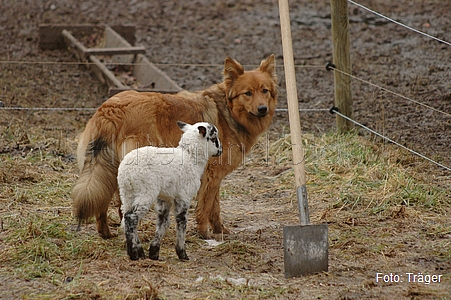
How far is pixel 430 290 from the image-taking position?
187 inches

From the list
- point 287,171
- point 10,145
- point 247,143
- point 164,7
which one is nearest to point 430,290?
point 247,143

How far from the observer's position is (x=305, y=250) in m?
5.21

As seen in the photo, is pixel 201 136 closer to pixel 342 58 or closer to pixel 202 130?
pixel 202 130

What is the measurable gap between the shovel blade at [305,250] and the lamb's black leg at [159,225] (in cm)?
101

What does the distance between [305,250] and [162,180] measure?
50.0 inches

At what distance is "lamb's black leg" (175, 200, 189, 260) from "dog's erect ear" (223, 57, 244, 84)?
186cm

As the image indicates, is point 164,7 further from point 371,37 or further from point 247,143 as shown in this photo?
point 247,143

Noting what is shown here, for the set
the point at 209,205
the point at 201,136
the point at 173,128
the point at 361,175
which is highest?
the point at 173,128

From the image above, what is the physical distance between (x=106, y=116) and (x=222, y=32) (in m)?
10.2

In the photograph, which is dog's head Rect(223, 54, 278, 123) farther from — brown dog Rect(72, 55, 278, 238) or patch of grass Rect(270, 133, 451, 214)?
patch of grass Rect(270, 133, 451, 214)

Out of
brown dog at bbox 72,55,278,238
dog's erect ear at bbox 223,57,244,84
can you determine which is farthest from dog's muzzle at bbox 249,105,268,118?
dog's erect ear at bbox 223,57,244,84

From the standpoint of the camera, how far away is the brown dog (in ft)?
18.6

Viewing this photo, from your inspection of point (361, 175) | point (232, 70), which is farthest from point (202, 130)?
point (361, 175)

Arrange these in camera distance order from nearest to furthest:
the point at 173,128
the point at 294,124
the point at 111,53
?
the point at 294,124 < the point at 173,128 < the point at 111,53
